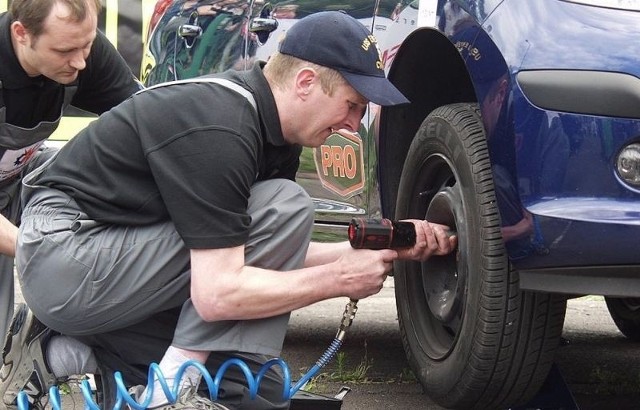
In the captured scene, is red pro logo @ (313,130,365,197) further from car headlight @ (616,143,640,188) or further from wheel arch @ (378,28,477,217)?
car headlight @ (616,143,640,188)

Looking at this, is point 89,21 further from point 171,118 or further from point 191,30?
point 191,30

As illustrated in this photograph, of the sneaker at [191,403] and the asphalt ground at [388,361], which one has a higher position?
the sneaker at [191,403]

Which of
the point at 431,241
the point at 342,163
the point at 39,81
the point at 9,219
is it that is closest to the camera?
the point at 431,241

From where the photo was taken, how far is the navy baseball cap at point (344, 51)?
2.35m

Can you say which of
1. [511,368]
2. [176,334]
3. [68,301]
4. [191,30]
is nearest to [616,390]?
[511,368]

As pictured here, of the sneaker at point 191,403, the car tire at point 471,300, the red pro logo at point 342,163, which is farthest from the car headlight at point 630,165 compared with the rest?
the red pro logo at point 342,163

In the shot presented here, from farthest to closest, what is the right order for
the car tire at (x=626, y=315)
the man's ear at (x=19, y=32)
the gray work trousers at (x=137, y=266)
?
1. the car tire at (x=626, y=315)
2. the man's ear at (x=19, y=32)
3. the gray work trousers at (x=137, y=266)

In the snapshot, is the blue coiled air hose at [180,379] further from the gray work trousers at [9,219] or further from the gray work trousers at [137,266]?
the gray work trousers at [9,219]

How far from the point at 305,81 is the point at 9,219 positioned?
1.27 m

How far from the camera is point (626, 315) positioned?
12.5 ft

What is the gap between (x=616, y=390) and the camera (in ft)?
10.8

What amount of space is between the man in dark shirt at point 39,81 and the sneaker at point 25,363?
8.4 inches

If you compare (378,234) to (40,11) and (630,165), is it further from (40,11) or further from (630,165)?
(40,11)

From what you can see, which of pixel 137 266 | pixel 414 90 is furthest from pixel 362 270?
pixel 414 90
